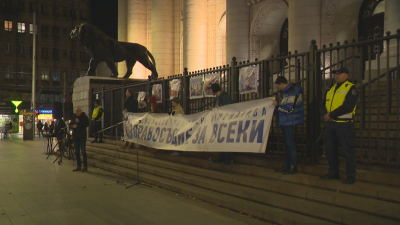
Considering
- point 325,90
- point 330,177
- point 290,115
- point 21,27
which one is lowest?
point 330,177

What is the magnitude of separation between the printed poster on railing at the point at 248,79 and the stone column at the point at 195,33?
1490 cm

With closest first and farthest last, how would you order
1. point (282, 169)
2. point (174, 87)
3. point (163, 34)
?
point (282, 169) < point (174, 87) < point (163, 34)

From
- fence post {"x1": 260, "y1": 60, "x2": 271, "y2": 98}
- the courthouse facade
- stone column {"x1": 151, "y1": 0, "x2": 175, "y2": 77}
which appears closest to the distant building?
the courthouse facade

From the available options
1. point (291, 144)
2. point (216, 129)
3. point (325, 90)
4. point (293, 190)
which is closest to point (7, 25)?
point (216, 129)

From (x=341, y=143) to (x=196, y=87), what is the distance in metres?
5.53

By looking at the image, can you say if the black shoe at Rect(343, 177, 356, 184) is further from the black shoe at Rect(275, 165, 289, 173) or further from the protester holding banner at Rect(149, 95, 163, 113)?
the protester holding banner at Rect(149, 95, 163, 113)

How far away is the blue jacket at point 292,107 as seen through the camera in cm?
711

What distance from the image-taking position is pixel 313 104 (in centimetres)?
759

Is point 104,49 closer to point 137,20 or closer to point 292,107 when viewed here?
point 137,20

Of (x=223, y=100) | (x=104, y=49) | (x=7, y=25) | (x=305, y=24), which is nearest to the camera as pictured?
(x=223, y=100)

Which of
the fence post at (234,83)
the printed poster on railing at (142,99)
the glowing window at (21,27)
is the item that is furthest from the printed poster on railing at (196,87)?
the glowing window at (21,27)

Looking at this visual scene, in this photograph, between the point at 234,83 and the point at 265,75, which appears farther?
the point at 234,83

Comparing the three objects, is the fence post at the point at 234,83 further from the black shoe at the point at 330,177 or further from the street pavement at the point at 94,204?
the black shoe at the point at 330,177

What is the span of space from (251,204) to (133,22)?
26.3 m
